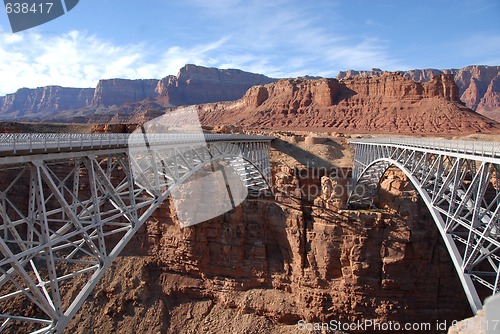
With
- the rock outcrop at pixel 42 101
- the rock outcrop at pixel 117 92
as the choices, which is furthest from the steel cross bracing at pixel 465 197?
the rock outcrop at pixel 42 101

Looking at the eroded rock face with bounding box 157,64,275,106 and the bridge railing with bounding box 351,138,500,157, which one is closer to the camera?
the bridge railing with bounding box 351,138,500,157

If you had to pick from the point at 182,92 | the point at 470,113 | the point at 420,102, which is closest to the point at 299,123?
the point at 420,102

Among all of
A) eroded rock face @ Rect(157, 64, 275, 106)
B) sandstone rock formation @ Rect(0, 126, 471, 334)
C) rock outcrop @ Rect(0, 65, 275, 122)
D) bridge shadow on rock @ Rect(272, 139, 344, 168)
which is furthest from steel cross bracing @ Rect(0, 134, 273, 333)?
eroded rock face @ Rect(157, 64, 275, 106)

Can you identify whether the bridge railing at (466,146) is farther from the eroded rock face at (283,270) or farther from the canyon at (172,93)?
the canyon at (172,93)

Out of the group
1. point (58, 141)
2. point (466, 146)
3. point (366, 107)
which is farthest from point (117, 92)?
point (466, 146)

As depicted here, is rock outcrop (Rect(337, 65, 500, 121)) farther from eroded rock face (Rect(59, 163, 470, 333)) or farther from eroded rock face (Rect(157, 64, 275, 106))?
eroded rock face (Rect(59, 163, 470, 333))

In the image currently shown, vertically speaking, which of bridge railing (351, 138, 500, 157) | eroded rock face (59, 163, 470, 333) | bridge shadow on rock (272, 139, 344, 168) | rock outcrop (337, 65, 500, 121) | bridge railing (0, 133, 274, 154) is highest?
rock outcrop (337, 65, 500, 121)
